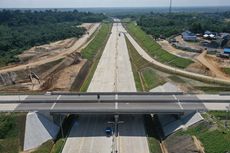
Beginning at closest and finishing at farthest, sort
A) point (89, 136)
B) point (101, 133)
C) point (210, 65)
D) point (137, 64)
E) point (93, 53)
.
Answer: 1. point (89, 136)
2. point (101, 133)
3. point (210, 65)
4. point (137, 64)
5. point (93, 53)

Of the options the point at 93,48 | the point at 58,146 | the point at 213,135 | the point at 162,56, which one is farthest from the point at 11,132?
the point at 93,48

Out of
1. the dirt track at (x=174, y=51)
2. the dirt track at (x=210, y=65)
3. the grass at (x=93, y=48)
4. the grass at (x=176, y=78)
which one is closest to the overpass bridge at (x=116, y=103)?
the grass at (x=176, y=78)

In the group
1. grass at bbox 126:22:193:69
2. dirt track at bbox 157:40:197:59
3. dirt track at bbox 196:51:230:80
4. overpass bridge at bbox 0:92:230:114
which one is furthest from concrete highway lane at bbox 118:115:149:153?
dirt track at bbox 157:40:197:59

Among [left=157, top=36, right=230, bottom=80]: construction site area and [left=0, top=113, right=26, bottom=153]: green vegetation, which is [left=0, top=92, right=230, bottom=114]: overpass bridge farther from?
[left=157, top=36, right=230, bottom=80]: construction site area

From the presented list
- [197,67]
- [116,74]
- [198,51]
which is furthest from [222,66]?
[116,74]

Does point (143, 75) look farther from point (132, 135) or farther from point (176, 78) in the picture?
point (132, 135)

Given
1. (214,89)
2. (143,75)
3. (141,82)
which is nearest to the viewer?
(214,89)
